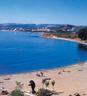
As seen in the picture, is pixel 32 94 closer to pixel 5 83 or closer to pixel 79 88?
pixel 79 88

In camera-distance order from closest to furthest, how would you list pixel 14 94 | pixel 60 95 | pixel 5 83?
pixel 14 94 < pixel 60 95 < pixel 5 83

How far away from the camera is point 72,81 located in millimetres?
34562

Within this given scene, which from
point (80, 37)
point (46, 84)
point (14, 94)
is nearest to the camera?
point (14, 94)

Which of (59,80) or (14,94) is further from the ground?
(14,94)

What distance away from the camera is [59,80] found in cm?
3547

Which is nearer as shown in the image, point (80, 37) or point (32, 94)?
point (32, 94)

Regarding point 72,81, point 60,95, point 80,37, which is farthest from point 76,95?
point 80,37

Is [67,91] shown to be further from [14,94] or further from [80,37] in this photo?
[80,37]

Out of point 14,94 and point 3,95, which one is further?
point 3,95

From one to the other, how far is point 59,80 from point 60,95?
9.25 m

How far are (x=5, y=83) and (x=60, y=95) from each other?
858 cm

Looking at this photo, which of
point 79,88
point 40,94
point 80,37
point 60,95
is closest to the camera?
point 40,94

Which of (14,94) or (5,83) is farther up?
(14,94)

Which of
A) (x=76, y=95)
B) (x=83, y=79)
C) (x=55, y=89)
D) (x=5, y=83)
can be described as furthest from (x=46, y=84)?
(x=83, y=79)
